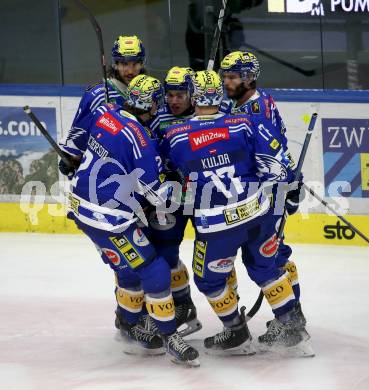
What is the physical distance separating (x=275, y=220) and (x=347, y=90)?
2200 mm

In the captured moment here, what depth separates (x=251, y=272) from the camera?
5.20 metres

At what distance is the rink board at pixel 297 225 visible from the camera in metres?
7.31

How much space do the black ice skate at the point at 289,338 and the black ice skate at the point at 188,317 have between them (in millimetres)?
432

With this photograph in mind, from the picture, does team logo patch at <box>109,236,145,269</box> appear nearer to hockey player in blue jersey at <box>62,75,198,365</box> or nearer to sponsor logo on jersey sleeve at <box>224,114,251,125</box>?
hockey player in blue jersey at <box>62,75,198,365</box>

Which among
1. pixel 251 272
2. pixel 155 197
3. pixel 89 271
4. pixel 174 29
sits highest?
pixel 174 29

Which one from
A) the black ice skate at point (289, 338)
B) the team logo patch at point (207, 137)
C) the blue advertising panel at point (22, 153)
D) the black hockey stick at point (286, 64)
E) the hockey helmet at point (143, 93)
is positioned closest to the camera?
the team logo patch at point (207, 137)

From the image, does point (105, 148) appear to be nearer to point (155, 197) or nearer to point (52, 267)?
point (155, 197)

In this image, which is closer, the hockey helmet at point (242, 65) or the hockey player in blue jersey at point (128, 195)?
the hockey player in blue jersey at point (128, 195)

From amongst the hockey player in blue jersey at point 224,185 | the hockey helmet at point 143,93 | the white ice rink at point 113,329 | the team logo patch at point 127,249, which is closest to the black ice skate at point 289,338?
the white ice rink at point 113,329

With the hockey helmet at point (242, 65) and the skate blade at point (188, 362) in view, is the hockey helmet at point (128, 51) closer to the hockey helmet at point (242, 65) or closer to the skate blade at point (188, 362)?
the hockey helmet at point (242, 65)

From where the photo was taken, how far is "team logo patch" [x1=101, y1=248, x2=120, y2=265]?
200 inches

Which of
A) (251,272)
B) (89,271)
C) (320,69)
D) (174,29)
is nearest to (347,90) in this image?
(320,69)

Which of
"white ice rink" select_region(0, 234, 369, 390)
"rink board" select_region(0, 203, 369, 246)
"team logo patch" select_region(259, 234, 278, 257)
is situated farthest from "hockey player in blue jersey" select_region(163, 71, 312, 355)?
"rink board" select_region(0, 203, 369, 246)

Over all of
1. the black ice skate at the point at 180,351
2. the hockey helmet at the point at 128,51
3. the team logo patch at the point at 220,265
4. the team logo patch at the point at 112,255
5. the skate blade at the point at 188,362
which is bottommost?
the skate blade at the point at 188,362
